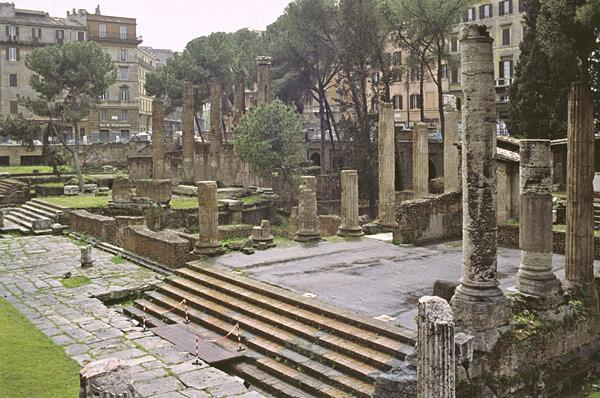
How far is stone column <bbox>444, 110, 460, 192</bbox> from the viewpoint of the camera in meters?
21.9

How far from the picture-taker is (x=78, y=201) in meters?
30.6

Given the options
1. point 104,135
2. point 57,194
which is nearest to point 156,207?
point 57,194

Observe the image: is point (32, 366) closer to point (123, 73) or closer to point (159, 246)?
point (159, 246)

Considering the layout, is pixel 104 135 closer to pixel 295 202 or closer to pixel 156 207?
pixel 295 202

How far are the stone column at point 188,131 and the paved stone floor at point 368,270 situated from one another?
75.8 feet

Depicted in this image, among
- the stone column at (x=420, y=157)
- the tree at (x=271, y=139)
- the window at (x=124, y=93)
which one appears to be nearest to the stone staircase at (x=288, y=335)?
the stone column at (x=420, y=157)

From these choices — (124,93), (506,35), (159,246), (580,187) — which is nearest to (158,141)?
→ (159,246)

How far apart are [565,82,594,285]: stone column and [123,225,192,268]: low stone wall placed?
378 inches

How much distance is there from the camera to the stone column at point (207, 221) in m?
16.8

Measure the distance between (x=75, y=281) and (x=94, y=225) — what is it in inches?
297

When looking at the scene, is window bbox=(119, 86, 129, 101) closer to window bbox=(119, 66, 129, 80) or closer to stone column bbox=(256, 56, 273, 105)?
window bbox=(119, 66, 129, 80)

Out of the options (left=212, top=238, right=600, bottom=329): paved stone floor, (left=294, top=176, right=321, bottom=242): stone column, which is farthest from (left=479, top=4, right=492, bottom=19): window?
(left=212, top=238, right=600, bottom=329): paved stone floor

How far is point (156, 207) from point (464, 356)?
21279 mm

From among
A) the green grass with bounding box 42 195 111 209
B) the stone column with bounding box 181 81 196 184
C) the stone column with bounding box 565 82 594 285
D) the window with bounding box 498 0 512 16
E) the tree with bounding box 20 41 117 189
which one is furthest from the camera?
the window with bounding box 498 0 512 16
